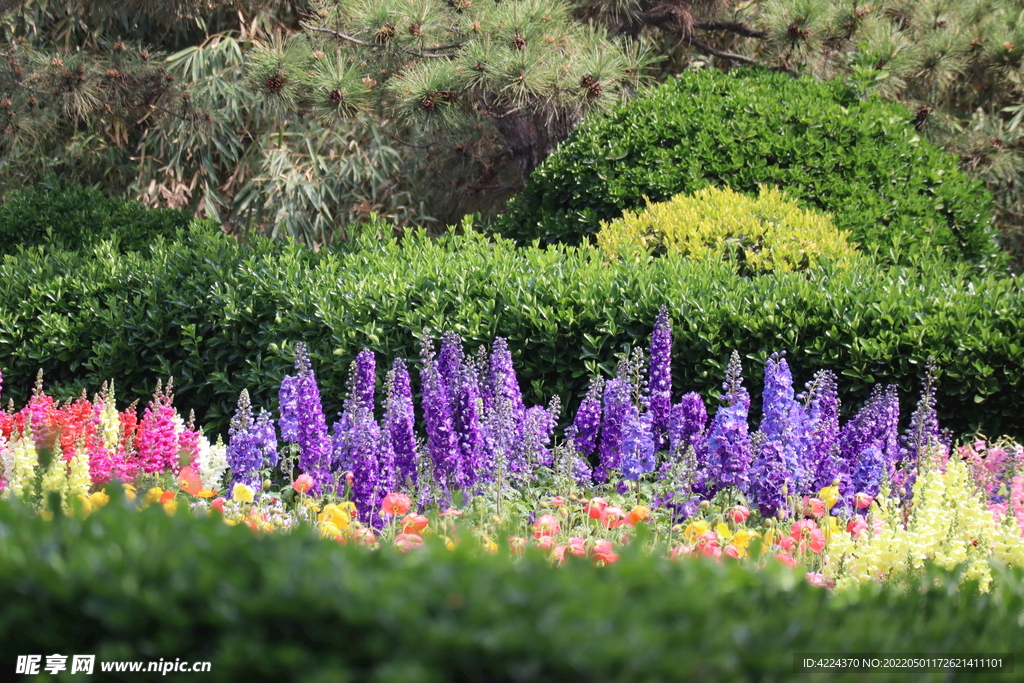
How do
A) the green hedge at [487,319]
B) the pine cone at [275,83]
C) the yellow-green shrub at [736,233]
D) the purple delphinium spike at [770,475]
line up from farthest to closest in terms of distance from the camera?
the pine cone at [275,83] → the yellow-green shrub at [736,233] → the green hedge at [487,319] → the purple delphinium spike at [770,475]

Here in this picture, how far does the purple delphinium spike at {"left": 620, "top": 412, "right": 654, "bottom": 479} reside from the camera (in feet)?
12.1

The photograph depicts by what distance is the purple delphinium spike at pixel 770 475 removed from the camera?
344 centimetres

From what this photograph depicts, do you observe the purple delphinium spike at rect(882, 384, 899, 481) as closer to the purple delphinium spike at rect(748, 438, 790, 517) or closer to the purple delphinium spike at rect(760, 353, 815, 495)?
the purple delphinium spike at rect(760, 353, 815, 495)

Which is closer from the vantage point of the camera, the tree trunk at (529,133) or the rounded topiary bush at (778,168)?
the rounded topiary bush at (778,168)

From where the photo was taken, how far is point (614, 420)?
3895 mm

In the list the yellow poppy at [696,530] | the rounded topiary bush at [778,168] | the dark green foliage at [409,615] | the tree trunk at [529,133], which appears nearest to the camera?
the dark green foliage at [409,615]

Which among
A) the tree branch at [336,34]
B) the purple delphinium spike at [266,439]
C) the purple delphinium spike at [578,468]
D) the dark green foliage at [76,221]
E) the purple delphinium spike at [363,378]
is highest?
the tree branch at [336,34]

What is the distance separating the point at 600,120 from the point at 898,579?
4606 millimetres

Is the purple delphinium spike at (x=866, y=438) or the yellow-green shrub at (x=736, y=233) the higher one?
the yellow-green shrub at (x=736, y=233)

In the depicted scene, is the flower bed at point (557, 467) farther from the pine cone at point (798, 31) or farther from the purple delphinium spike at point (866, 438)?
the pine cone at point (798, 31)

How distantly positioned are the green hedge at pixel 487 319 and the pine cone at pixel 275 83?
50.5 inches

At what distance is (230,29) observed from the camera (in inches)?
474

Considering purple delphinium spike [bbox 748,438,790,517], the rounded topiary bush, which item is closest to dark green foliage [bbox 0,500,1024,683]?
purple delphinium spike [bbox 748,438,790,517]

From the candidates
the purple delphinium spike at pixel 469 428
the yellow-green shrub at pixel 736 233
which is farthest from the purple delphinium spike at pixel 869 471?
the yellow-green shrub at pixel 736 233
